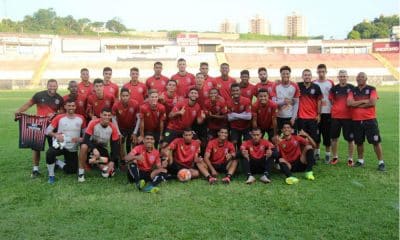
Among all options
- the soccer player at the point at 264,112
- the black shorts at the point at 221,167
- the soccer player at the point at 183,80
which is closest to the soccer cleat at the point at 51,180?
the black shorts at the point at 221,167

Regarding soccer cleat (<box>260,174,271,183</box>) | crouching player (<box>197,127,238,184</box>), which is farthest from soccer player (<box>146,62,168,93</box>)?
soccer cleat (<box>260,174,271,183</box>)

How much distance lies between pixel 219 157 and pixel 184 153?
24.4 inches

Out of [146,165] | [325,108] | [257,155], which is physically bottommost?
[146,165]

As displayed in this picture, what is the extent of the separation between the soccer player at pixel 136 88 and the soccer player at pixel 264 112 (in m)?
2.30

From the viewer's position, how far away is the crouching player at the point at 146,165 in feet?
20.7

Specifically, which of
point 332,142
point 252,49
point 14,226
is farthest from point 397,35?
point 14,226

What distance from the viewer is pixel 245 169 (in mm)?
6617

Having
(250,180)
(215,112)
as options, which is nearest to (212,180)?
(250,180)

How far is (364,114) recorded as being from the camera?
7320 mm

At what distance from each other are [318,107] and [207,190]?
3.05 meters

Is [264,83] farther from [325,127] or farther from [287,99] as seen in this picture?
[325,127]

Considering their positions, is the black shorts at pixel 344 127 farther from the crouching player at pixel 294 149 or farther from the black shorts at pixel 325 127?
the crouching player at pixel 294 149

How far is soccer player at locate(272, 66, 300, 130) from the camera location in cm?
744

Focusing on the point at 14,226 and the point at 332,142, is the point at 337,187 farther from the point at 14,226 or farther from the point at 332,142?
the point at 14,226
